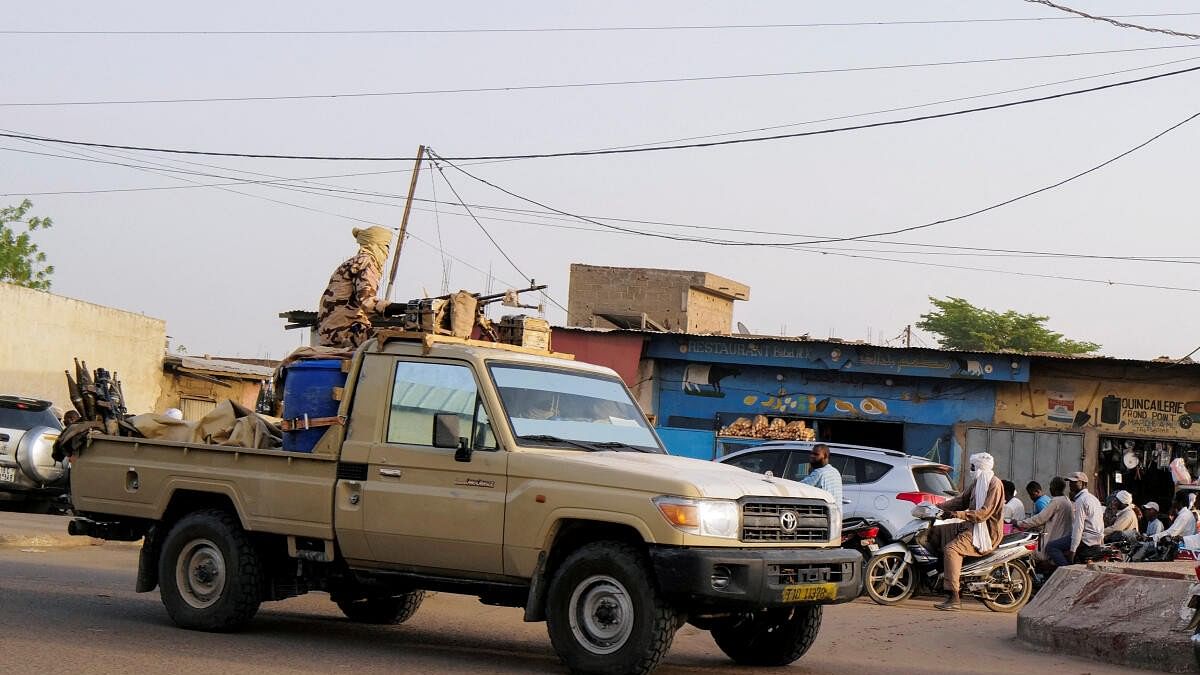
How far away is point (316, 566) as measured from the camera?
939cm

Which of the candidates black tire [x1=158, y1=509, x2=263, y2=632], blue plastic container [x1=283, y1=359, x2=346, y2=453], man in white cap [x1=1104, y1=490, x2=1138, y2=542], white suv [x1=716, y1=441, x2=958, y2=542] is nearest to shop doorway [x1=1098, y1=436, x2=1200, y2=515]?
man in white cap [x1=1104, y1=490, x2=1138, y2=542]

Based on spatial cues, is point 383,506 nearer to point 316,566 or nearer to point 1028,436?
point 316,566

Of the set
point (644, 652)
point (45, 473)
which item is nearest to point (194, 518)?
point (644, 652)

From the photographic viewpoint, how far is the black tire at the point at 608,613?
25.8 feet

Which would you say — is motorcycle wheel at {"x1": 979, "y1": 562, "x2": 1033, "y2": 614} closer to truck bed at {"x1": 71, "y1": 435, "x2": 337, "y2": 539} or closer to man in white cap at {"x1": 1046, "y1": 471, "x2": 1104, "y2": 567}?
man in white cap at {"x1": 1046, "y1": 471, "x2": 1104, "y2": 567}

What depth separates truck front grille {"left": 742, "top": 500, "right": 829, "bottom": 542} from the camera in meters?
8.14

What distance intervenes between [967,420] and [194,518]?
18.4 meters

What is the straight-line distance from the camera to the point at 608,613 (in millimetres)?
8070

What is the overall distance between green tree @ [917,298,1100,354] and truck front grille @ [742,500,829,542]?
140 ft

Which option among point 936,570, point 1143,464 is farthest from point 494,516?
point 1143,464

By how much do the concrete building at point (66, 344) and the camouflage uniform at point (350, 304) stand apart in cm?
1981

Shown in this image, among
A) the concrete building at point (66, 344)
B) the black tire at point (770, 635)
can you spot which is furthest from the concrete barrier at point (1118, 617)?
the concrete building at point (66, 344)

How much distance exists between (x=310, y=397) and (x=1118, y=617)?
238 inches

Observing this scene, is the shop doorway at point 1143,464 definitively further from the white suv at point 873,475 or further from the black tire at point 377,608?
the black tire at point 377,608
